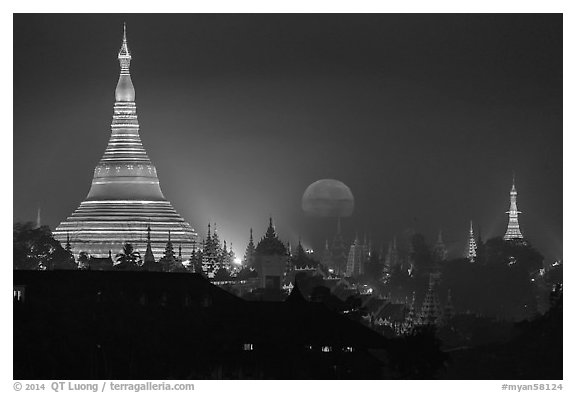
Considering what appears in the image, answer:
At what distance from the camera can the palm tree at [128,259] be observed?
150 m

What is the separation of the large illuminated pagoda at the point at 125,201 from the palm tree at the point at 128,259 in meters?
6.40

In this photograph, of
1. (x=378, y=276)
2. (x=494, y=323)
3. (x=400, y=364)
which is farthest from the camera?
(x=378, y=276)

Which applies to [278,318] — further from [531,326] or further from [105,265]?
[105,265]

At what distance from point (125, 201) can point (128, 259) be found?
71.8 feet

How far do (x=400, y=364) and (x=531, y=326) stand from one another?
36.5ft

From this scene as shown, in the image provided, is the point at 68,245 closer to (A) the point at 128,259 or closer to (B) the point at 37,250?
(A) the point at 128,259

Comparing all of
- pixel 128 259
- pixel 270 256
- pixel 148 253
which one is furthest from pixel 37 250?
pixel 270 256

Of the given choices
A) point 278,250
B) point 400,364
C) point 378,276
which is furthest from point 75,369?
point 378,276

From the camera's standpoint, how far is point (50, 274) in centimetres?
9944

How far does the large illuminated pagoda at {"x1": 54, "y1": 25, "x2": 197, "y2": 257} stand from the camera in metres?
174

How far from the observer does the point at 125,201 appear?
177 m

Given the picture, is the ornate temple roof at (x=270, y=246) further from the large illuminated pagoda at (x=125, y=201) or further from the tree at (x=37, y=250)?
the tree at (x=37, y=250)

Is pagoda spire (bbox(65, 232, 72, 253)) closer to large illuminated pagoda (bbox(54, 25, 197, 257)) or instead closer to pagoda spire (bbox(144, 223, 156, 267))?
large illuminated pagoda (bbox(54, 25, 197, 257))

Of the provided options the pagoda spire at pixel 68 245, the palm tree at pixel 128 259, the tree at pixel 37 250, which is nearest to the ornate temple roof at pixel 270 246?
the palm tree at pixel 128 259
